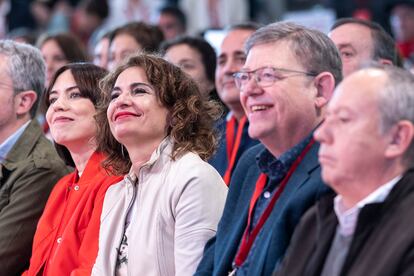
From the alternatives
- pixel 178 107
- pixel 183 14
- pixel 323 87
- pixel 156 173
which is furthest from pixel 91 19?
pixel 323 87

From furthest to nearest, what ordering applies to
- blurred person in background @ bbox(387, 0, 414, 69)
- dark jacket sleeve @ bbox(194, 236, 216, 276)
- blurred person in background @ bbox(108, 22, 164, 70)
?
blurred person in background @ bbox(387, 0, 414, 69) < blurred person in background @ bbox(108, 22, 164, 70) < dark jacket sleeve @ bbox(194, 236, 216, 276)

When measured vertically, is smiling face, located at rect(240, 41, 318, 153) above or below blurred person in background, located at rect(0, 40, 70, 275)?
above

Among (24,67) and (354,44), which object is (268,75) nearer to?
(354,44)

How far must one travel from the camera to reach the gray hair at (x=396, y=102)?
95.9 inches

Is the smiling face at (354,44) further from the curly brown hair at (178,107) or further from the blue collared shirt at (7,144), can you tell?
the blue collared shirt at (7,144)

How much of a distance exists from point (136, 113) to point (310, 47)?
0.81m

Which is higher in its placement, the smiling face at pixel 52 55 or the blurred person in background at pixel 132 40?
the blurred person in background at pixel 132 40

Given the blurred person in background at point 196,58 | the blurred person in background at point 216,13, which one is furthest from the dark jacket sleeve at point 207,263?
the blurred person in background at point 216,13

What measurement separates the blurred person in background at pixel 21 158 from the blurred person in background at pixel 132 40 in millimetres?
1030

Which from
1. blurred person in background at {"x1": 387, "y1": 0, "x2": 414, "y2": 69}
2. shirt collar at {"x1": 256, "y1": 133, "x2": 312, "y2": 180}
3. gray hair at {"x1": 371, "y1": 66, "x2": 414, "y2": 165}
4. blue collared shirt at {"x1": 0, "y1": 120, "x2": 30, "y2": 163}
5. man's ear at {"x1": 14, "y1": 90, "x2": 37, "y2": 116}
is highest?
gray hair at {"x1": 371, "y1": 66, "x2": 414, "y2": 165}

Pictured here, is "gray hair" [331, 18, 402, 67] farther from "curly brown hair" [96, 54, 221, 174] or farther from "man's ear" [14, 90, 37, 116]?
"man's ear" [14, 90, 37, 116]

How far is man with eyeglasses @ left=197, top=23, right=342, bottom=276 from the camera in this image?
2.96 meters

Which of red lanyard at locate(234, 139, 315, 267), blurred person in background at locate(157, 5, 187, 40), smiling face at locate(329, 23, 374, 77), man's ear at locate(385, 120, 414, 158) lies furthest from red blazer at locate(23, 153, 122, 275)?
blurred person in background at locate(157, 5, 187, 40)

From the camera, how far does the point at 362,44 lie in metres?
4.22
